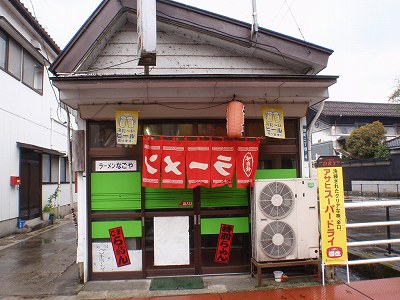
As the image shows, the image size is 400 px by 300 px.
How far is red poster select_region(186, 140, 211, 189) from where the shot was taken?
273 inches

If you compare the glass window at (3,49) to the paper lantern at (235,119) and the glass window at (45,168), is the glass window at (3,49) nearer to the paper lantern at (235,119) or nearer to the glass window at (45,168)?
the glass window at (45,168)

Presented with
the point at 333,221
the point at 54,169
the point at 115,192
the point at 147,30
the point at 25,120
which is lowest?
the point at 333,221

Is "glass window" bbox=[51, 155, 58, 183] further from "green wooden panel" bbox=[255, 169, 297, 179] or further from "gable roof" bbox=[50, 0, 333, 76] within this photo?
"green wooden panel" bbox=[255, 169, 297, 179]

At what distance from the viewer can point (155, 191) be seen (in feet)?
24.2

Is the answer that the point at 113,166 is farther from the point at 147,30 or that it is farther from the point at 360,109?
the point at 360,109

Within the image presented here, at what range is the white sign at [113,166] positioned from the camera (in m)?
7.38

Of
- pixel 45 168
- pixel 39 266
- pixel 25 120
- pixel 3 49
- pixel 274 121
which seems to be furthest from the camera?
pixel 45 168

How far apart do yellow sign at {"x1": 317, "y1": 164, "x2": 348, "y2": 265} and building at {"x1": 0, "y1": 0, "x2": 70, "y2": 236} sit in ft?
38.0

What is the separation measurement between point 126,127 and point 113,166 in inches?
37.6

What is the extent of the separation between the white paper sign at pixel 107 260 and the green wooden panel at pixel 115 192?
0.81m

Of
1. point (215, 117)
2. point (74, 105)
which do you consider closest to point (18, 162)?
point (74, 105)

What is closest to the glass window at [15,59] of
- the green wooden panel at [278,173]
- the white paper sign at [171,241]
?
the white paper sign at [171,241]

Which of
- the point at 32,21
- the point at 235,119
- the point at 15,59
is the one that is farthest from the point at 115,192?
the point at 32,21

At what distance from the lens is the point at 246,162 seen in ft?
23.4
